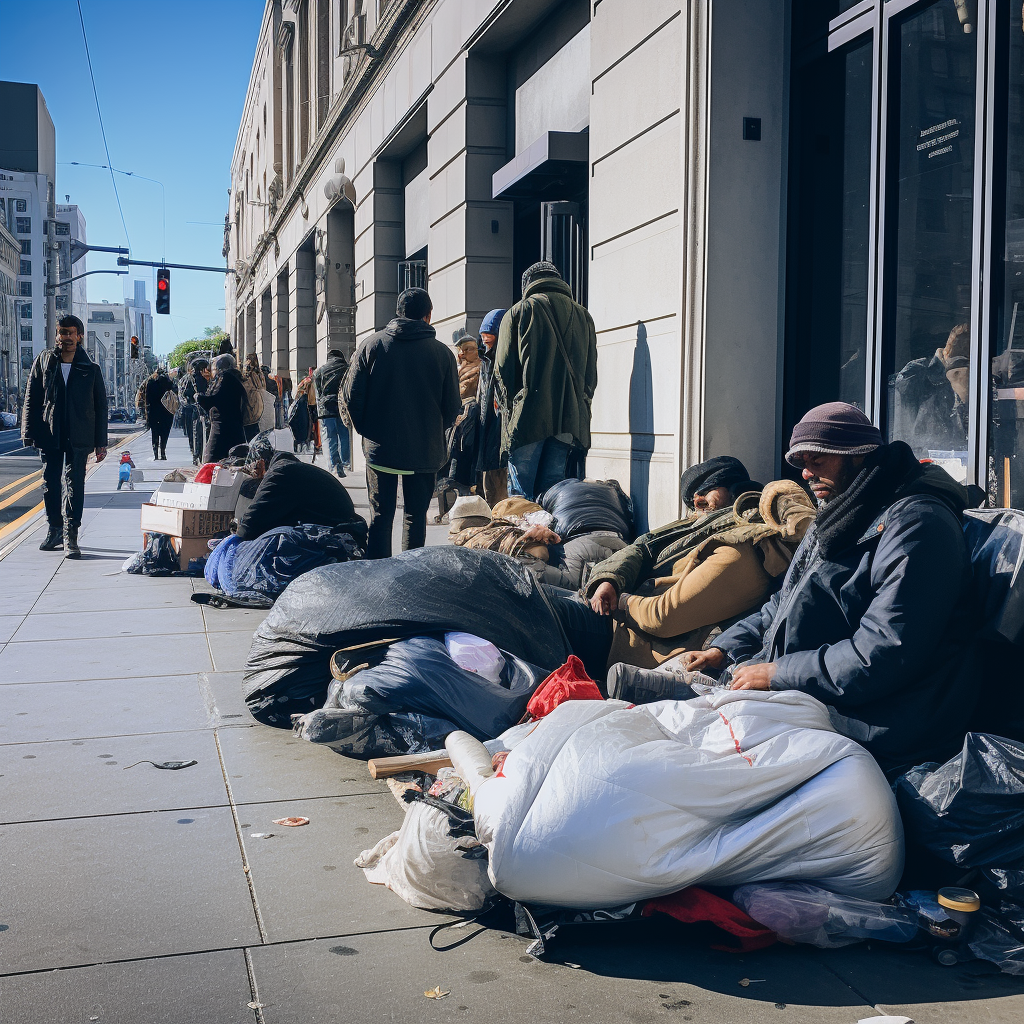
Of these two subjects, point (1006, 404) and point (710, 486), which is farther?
point (710, 486)

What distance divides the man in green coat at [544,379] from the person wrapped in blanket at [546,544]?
117 centimetres

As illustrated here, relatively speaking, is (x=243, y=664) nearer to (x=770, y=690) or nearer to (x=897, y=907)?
(x=770, y=690)

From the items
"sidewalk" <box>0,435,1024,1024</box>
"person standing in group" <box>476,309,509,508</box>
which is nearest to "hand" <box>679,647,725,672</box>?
"sidewalk" <box>0,435,1024,1024</box>

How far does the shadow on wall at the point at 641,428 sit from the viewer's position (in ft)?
24.3

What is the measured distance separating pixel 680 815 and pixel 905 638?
33.5 inches

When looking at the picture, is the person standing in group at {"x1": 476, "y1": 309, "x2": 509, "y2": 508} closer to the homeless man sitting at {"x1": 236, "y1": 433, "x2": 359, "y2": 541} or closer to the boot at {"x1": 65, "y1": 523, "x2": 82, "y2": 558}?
the homeless man sitting at {"x1": 236, "y1": 433, "x2": 359, "y2": 541}

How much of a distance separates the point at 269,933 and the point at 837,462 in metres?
2.16

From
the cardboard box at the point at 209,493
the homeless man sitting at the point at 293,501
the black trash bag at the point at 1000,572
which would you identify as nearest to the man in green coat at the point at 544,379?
the homeless man sitting at the point at 293,501

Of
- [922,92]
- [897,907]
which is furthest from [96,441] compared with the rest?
[897,907]

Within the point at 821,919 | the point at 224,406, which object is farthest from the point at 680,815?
the point at 224,406

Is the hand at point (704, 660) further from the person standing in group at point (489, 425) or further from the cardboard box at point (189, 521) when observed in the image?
the cardboard box at point (189, 521)

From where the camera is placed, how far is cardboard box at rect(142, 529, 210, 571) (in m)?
8.98

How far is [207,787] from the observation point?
13.0 ft

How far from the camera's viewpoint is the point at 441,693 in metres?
4.17
